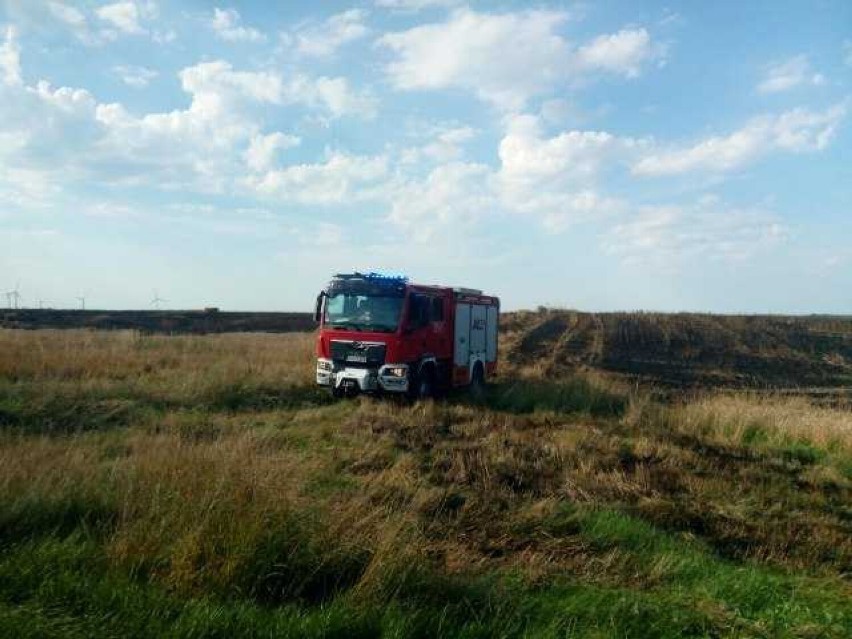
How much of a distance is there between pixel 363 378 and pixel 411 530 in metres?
10.1

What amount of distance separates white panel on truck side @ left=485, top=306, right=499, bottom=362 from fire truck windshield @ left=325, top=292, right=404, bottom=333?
5.45m

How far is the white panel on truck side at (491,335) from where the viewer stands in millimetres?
21641

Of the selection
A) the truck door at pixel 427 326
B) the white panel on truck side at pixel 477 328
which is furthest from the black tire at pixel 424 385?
the white panel on truck side at pixel 477 328

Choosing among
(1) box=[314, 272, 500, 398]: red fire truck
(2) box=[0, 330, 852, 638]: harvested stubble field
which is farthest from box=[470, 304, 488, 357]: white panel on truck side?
(2) box=[0, 330, 852, 638]: harvested stubble field

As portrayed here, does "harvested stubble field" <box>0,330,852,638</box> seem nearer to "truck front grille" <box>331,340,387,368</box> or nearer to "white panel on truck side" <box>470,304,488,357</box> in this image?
"truck front grille" <box>331,340,387,368</box>

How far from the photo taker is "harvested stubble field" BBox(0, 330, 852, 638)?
5000 millimetres

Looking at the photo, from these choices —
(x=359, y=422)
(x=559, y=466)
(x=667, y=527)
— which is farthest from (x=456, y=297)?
(x=667, y=527)

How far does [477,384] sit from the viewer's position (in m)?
20.7

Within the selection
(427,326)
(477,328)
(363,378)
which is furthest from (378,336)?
(477,328)

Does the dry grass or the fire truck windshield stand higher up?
the fire truck windshield

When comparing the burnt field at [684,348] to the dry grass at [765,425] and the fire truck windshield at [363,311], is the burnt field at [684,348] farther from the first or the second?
the fire truck windshield at [363,311]

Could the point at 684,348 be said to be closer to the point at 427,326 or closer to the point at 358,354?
the point at 427,326

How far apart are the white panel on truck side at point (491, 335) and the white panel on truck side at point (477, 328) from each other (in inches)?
14.5

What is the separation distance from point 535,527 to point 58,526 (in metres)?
4.39
